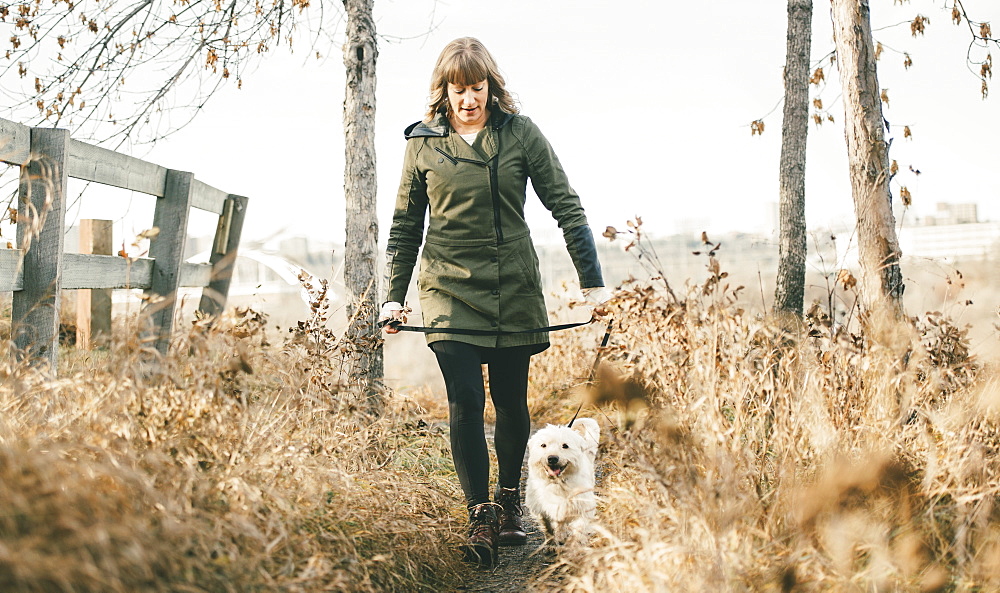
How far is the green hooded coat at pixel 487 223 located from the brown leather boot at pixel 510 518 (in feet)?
2.09

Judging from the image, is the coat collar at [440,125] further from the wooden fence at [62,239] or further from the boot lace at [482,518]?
the boot lace at [482,518]

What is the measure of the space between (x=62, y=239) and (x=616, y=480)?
297 cm

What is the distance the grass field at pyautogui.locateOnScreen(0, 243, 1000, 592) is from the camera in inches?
74.6

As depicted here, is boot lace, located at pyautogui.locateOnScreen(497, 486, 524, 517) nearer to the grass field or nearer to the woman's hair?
the grass field

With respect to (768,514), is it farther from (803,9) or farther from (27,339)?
(803,9)

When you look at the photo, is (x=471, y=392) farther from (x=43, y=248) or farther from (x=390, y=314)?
(x=43, y=248)

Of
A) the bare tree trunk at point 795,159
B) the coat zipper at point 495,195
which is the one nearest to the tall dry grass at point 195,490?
the coat zipper at point 495,195

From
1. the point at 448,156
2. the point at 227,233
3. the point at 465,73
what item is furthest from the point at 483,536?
the point at 227,233

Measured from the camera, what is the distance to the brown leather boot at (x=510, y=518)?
3545 mm

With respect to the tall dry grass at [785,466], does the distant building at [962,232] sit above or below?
above

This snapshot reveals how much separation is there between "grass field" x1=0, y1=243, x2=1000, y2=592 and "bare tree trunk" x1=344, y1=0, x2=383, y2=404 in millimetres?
1840

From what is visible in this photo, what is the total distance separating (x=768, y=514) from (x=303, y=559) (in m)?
1.40

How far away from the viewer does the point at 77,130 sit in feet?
21.7

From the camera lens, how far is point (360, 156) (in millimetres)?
5570
